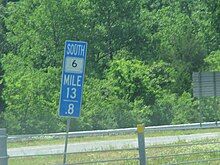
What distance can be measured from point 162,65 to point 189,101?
664 centimetres

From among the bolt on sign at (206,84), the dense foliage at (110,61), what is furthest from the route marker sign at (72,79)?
the bolt on sign at (206,84)

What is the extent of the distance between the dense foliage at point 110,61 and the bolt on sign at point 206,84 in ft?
2.79

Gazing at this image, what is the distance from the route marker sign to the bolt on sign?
2664 centimetres

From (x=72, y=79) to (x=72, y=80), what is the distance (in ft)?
0.06

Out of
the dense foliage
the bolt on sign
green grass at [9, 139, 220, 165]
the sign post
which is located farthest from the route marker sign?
the bolt on sign

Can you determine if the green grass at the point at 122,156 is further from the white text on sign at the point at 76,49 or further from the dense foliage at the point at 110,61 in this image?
the dense foliage at the point at 110,61

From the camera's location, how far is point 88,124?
118 feet

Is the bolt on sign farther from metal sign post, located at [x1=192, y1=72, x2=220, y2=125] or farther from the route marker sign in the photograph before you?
the route marker sign

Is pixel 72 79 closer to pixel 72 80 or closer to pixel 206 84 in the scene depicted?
pixel 72 80

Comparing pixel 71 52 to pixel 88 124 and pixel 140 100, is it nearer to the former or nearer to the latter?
pixel 88 124

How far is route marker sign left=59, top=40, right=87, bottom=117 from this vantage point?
12.9m

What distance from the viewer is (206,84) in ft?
129

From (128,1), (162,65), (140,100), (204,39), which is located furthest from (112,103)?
(204,39)

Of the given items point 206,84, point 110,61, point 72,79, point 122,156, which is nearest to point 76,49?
point 72,79
